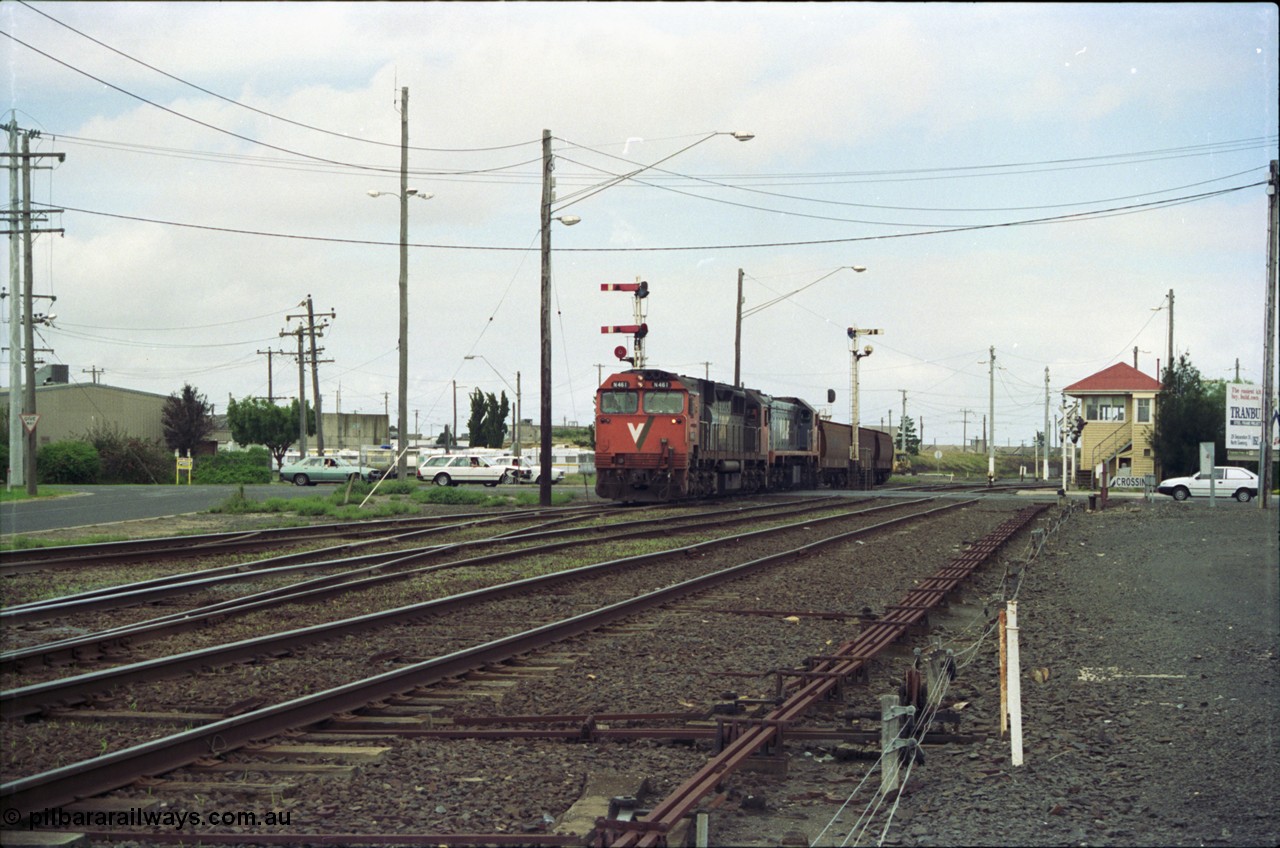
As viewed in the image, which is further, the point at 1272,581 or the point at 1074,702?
the point at 1272,581

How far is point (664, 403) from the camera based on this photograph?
2973cm

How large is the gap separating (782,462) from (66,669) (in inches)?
1422

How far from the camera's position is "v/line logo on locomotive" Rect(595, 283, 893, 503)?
97.5 feet

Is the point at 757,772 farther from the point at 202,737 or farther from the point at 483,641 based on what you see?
the point at 483,641

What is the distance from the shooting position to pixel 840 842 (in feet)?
15.5

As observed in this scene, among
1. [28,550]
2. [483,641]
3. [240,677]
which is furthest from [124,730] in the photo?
[28,550]

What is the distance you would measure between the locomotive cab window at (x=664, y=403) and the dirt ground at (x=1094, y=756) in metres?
17.3

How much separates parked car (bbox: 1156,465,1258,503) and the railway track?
36.1 meters

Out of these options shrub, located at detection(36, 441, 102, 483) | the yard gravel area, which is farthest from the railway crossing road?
the yard gravel area

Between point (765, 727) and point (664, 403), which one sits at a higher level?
point (664, 403)

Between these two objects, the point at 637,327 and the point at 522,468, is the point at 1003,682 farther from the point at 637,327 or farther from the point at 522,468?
the point at 522,468

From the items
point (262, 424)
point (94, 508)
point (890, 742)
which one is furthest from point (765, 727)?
point (262, 424)

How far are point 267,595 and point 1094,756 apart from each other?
27.6 ft

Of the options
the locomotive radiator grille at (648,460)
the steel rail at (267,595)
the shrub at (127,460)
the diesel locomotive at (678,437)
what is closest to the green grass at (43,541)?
the steel rail at (267,595)
